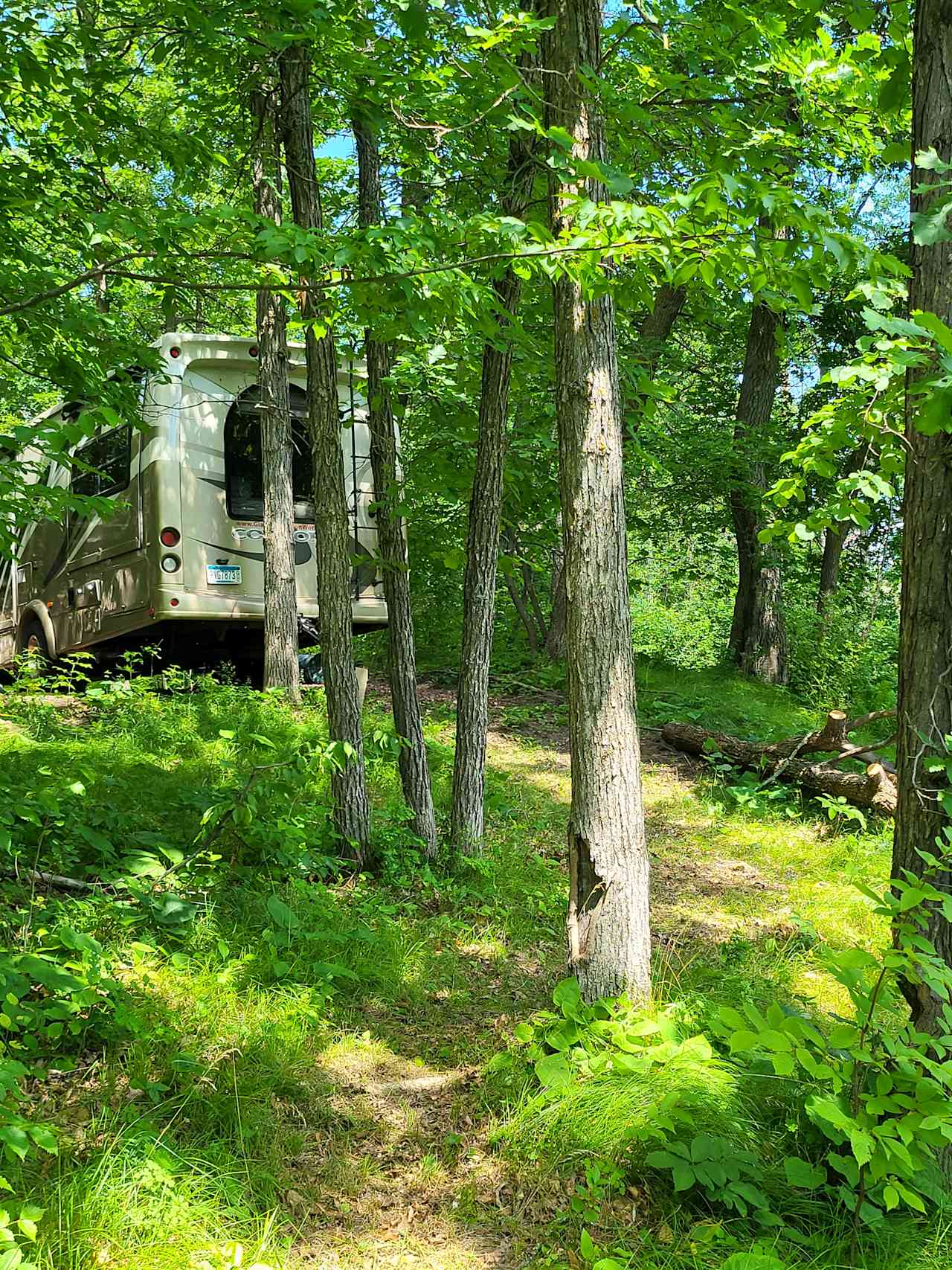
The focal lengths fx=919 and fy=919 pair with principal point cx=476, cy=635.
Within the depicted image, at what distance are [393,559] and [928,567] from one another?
3455 mm

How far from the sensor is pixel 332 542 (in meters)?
5.44

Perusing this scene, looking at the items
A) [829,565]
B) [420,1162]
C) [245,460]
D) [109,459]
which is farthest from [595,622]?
[829,565]

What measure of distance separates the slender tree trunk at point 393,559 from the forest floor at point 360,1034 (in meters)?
0.45

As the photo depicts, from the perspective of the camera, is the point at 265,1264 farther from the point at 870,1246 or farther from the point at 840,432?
the point at 840,432

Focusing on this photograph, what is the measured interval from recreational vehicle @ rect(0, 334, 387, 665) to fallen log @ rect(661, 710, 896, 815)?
3328mm

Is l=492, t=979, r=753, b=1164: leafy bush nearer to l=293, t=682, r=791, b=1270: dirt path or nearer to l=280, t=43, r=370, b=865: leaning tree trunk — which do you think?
l=293, t=682, r=791, b=1270: dirt path

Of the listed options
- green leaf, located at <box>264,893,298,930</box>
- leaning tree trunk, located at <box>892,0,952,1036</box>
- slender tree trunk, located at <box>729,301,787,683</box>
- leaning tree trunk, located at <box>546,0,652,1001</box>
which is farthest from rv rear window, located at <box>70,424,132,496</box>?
slender tree trunk, located at <box>729,301,787,683</box>

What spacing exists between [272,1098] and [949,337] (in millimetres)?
3133

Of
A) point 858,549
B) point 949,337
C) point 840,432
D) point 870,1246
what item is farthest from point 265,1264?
point 858,549

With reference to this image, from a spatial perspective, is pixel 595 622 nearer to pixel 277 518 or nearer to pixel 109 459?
pixel 277 518

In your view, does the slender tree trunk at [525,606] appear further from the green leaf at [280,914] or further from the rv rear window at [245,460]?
the green leaf at [280,914]

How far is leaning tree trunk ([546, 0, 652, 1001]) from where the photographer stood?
144 inches

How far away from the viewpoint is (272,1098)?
3.22 metres

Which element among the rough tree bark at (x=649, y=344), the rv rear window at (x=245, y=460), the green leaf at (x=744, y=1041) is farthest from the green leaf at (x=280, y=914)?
the rough tree bark at (x=649, y=344)
